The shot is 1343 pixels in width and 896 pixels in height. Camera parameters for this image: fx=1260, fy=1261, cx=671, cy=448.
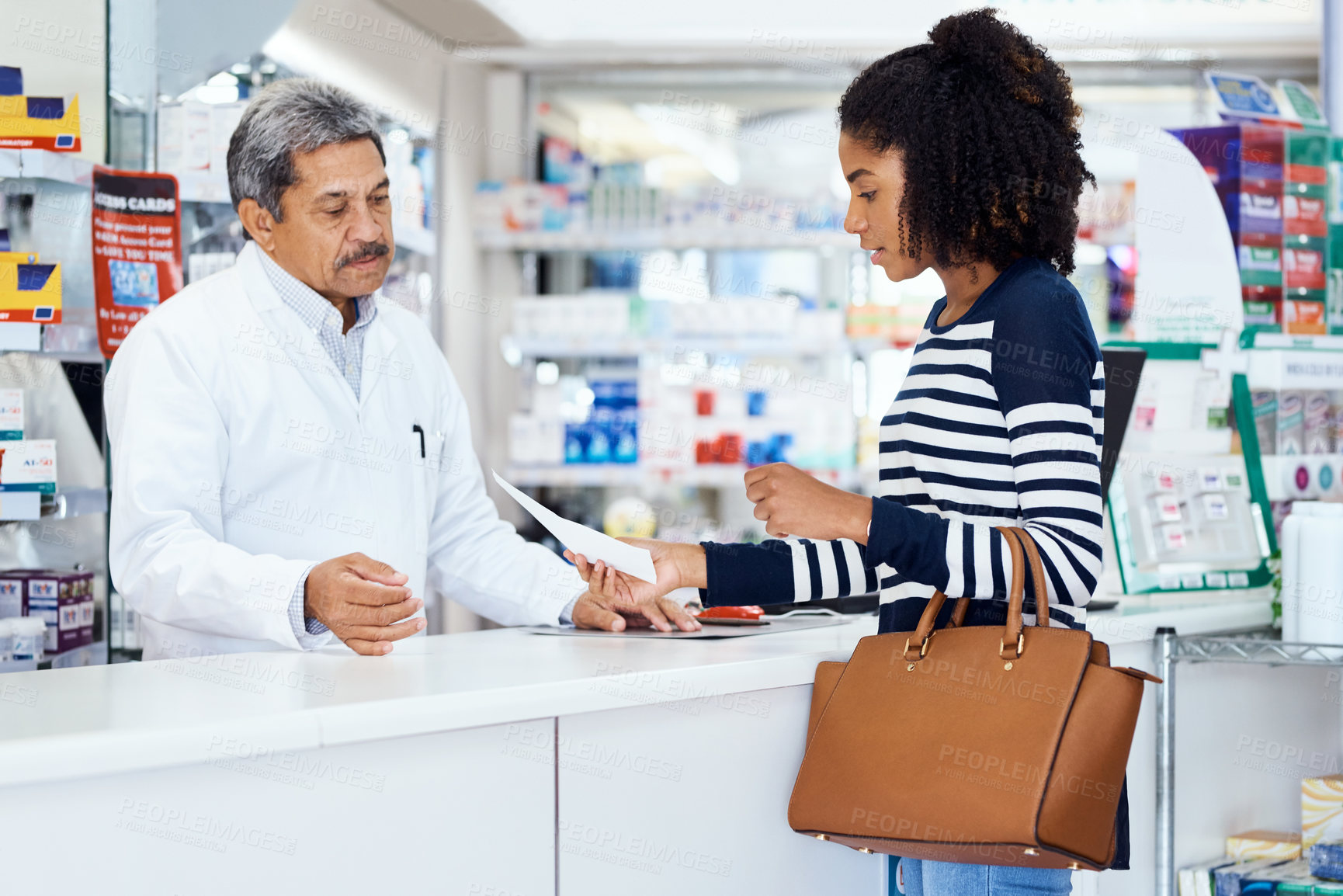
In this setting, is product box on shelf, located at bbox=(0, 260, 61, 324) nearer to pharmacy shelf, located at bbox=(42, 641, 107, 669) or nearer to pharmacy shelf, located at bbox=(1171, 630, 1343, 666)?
pharmacy shelf, located at bbox=(42, 641, 107, 669)

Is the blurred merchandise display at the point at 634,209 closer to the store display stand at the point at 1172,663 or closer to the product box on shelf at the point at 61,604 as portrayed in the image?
the product box on shelf at the point at 61,604

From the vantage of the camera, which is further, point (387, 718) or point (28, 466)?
point (28, 466)

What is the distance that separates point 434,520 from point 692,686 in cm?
94

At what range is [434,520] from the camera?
236 cm

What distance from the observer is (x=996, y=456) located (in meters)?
1.47

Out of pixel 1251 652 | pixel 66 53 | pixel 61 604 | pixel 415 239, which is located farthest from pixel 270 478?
pixel 415 239

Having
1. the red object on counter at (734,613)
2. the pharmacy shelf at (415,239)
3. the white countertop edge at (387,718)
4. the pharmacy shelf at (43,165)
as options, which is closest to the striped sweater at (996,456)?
the white countertop edge at (387,718)

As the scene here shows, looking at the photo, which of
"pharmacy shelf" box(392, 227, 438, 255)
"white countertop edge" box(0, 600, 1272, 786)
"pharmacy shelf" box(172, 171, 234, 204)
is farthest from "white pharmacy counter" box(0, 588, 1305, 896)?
"pharmacy shelf" box(392, 227, 438, 255)

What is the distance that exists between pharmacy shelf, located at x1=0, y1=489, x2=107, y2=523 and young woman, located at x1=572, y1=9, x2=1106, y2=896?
Result: 67.2 inches

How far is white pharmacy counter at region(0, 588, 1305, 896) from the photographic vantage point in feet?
3.95

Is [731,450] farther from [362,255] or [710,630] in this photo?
[710,630]

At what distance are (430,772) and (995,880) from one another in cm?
67

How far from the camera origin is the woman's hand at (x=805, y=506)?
1429 millimetres

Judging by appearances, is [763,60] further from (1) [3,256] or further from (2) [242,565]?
(2) [242,565]
